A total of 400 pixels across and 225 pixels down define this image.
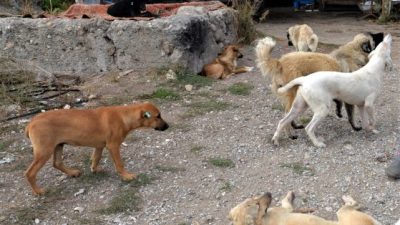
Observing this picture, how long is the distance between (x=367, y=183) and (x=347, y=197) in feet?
1.36

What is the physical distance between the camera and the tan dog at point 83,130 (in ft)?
15.4

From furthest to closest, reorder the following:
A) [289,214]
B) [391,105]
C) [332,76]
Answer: [391,105], [332,76], [289,214]

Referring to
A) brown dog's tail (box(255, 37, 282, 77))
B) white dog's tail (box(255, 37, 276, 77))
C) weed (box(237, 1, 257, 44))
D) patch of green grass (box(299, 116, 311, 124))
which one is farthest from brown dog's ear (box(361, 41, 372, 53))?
weed (box(237, 1, 257, 44))

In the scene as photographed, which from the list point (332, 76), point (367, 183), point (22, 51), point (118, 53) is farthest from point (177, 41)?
point (367, 183)

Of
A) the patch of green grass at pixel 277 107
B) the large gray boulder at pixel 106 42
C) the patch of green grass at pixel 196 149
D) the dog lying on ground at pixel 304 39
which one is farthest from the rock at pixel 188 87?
the dog lying on ground at pixel 304 39

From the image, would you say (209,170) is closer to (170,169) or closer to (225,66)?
(170,169)

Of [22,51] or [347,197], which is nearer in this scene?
[347,197]

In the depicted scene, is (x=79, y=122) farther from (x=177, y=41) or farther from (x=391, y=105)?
(x=391, y=105)

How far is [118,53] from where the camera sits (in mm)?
8195

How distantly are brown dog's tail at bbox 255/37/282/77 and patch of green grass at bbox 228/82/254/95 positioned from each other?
152cm

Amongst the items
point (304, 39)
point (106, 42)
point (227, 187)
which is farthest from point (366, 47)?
point (106, 42)

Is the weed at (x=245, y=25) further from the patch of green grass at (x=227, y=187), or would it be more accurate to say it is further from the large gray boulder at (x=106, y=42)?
the patch of green grass at (x=227, y=187)

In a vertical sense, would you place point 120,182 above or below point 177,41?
below

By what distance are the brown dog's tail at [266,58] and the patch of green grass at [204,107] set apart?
1027 millimetres
